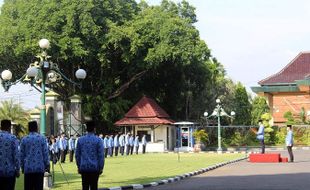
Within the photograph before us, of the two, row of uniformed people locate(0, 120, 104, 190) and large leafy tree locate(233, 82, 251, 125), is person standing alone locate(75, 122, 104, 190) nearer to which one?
row of uniformed people locate(0, 120, 104, 190)

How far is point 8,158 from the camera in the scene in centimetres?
1045

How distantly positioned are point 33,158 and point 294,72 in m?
56.8

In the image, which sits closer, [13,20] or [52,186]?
[52,186]

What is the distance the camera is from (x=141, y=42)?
42781 mm

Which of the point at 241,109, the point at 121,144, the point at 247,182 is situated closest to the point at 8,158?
the point at 247,182

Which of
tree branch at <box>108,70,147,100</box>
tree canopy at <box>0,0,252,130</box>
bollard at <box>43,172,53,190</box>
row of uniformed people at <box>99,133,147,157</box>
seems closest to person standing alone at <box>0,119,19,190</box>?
bollard at <box>43,172,53,190</box>

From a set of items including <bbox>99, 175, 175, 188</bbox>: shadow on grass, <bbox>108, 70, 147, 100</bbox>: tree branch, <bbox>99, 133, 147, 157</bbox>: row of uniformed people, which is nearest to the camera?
<bbox>99, 175, 175, 188</bbox>: shadow on grass

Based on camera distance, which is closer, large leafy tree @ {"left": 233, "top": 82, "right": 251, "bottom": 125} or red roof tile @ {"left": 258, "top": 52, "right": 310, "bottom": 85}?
large leafy tree @ {"left": 233, "top": 82, "right": 251, "bottom": 125}

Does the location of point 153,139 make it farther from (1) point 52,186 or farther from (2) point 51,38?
(1) point 52,186

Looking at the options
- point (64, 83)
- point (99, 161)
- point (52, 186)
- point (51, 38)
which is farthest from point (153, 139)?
point (99, 161)

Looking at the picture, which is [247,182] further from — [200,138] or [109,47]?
[200,138]

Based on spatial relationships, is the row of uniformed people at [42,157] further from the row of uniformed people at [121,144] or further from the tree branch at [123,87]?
the tree branch at [123,87]

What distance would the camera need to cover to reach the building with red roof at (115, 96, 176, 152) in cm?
4591

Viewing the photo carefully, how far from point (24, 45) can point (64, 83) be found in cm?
603
